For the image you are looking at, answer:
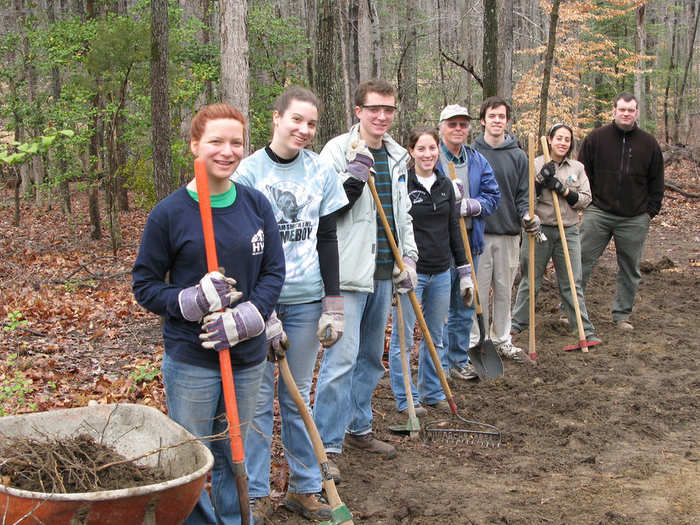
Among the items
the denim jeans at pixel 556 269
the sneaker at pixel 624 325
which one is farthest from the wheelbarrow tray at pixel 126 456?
the sneaker at pixel 624 325

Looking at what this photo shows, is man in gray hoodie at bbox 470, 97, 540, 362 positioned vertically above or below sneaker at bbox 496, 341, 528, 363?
above

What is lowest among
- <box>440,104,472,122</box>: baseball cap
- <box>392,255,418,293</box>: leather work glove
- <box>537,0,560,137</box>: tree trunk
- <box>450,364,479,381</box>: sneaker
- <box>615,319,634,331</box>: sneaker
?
<box>615,319,634,331</box>: sneaker

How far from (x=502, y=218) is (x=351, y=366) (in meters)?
3.17

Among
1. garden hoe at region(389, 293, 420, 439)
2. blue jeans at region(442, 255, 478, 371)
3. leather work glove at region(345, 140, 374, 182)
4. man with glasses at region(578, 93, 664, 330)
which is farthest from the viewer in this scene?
man with glasses at region(578, 93, 664, 330)

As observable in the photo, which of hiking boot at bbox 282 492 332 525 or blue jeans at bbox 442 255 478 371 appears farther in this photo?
blue jeans at bbox 442 255 478 371

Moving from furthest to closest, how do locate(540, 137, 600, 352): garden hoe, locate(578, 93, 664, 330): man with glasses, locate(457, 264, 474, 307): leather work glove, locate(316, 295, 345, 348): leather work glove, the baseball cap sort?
locate(578, 93, 664, 330): man with glasses < locate(540, 137, 600, 352): garden hoe < the baseball cap < locate(457, 264, 474, 307): leather work glove < locate(316, 295, 345, 348): leather work glove

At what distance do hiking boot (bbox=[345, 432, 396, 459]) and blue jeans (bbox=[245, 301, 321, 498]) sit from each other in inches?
38.5

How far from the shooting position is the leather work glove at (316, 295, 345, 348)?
3.90 m

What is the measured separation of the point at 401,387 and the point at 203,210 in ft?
11.0

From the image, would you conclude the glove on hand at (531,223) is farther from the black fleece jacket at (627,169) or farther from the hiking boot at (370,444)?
the hiking boot at (370,444)

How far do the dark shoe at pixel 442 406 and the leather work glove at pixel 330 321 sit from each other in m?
2.37

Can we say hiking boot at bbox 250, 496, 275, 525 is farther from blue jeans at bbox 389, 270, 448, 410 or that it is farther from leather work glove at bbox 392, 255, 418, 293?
blue jeans at bbox 389, 270, 448, 410

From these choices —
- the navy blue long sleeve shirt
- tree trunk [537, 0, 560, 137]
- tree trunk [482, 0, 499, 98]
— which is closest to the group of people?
the navy blue long sleeve shirt

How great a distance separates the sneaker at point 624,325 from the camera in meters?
8.34
